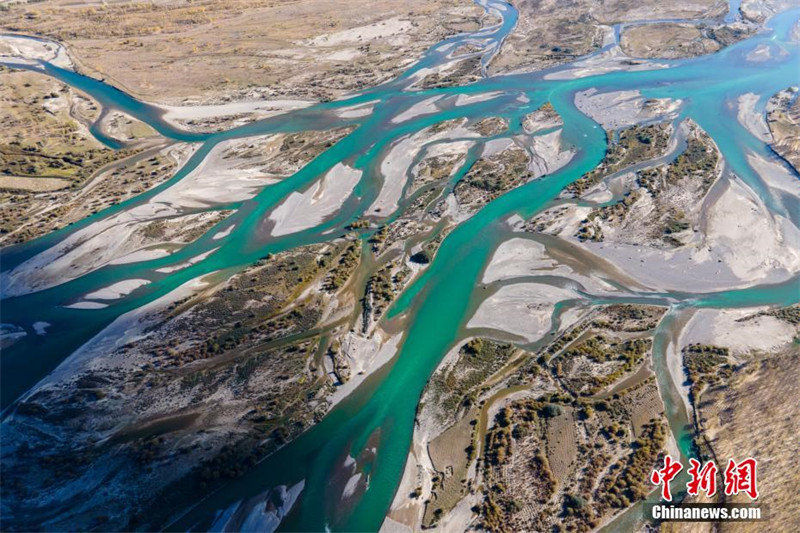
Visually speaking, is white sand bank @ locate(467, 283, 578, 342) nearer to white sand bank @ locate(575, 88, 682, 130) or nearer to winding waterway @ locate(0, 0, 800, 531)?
winding waterway @ locate(0, 0, 800, 531)

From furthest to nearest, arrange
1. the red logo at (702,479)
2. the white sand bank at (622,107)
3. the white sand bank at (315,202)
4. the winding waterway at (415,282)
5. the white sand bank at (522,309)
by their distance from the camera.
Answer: the white sand bank at (622,107)
the white sand bank at (315,202)
the white sand bank at (522,309)
the winding waterway at (415,282)
the red logo at (702,479)

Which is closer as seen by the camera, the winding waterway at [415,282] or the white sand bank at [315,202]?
the winding waterway at [415,282]

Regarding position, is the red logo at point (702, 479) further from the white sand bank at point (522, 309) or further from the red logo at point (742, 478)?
the white sand bank at point (522, 309)

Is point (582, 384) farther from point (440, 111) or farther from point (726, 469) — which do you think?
point (440, 111)

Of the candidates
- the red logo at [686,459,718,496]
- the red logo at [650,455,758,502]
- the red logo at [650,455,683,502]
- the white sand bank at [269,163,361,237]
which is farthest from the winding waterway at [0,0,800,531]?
the red logo at [650,455,683,502]

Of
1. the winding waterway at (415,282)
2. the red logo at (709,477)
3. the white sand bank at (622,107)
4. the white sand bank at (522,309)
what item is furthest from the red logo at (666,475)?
the white sand bank at (622,107)

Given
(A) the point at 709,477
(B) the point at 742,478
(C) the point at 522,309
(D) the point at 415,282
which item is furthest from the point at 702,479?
(D) the point at 415,282

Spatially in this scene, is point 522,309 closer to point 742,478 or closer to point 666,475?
point 666,475

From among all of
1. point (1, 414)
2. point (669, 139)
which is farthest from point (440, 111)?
point (1, 414)
